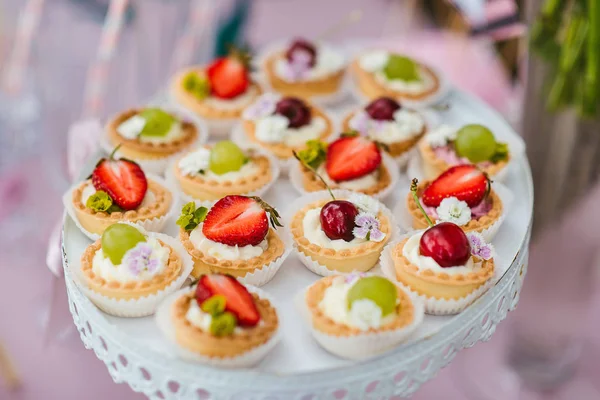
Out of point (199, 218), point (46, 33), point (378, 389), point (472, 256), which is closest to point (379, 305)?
point (378, 389)

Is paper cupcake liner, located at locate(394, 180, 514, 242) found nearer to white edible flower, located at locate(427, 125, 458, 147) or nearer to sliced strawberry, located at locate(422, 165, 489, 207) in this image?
sliced strawberry, located at locate(422, 165, 489, 207)

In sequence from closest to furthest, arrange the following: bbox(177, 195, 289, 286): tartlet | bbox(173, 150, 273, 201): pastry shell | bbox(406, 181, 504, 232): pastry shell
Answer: bbox(177, 195, 289, 286): tartlet → bbox(406, 181, 504, 232): pastry shell → bbox(173, 150, 273, 201): pastry shell

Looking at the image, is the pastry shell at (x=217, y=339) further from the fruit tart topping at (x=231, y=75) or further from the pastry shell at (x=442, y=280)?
the fruit tart topping at (x=231, y=75)

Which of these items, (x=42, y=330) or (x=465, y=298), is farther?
(x=42, y=330)

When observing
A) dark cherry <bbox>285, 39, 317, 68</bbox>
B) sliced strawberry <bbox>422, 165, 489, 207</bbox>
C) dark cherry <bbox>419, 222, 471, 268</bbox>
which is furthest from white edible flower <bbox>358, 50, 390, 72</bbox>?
dark cherry <bbox>419, 222, 471, 268</bbox>

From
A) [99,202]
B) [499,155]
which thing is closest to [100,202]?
[99,202]

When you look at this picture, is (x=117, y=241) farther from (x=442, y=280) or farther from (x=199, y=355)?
(x=442, y=280)

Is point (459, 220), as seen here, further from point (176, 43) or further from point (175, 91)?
point (176, 43)
